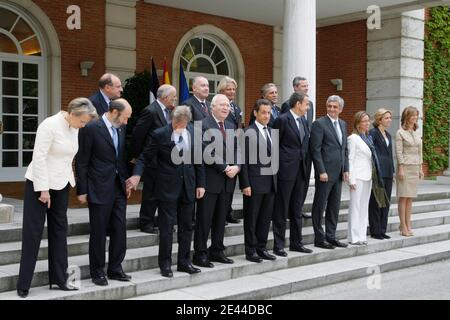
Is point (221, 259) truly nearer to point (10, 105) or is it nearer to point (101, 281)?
point (101, 281)

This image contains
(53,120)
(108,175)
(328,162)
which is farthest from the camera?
(328,162)

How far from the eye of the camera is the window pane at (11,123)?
40.3 ft

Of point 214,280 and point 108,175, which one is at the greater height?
point 108,175

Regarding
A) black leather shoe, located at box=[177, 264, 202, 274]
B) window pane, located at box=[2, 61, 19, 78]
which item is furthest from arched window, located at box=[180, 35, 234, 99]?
black leather shoe, located at box=[177, 264, 202, 274]

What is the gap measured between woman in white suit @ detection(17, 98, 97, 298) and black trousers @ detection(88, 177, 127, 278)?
0.31 m

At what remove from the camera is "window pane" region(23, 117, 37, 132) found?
41.0 ft

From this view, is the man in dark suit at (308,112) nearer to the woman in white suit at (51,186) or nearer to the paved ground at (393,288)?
the paved ground at (393,288)

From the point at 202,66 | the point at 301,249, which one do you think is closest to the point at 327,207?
the point at 301,249

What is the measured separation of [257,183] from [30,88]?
310 inches

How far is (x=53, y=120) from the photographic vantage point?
16.1 feet

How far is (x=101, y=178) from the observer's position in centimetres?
527

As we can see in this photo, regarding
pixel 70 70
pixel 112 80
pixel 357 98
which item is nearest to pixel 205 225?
pixel 112 80
